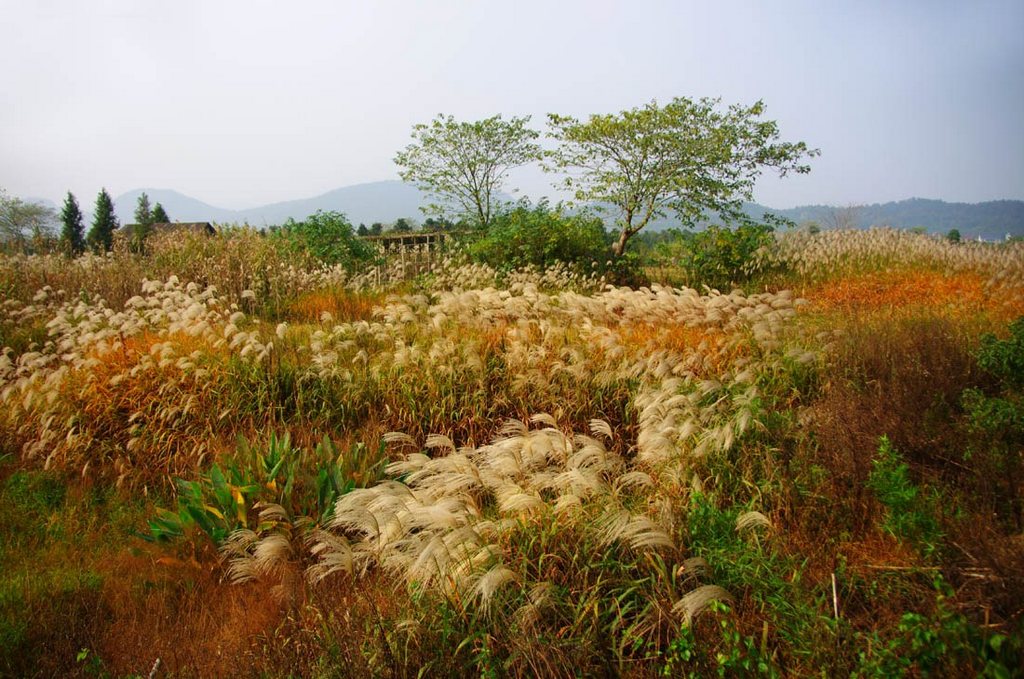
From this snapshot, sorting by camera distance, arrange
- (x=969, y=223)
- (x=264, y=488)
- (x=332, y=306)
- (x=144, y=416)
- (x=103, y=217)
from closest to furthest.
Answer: (x=264, y=488) → (x=144, y=416) → (x=332, y=306) → (x=969, y=223) → (x=103, y=217)

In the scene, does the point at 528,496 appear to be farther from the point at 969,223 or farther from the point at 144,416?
the point at 969,223

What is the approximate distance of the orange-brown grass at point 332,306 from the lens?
829cm

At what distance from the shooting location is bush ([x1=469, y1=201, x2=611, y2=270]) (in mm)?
12180

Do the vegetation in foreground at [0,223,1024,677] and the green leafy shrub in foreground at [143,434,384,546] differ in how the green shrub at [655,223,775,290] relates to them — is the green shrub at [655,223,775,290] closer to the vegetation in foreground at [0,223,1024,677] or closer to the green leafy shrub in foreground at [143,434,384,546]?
the vegetation in foreground at [0,223,1024,677]

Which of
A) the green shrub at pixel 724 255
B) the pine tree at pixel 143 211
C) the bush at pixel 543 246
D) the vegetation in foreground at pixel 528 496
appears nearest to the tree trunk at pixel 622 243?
the bush at pixel 543 246

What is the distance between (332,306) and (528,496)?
6628 millimetres

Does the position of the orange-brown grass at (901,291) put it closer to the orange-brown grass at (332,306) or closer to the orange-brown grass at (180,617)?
the orange-brown grass at (332,306)

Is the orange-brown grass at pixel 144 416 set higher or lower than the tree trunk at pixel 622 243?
lower

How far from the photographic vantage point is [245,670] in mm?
2230

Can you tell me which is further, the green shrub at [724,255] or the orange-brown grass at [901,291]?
the green shrub at [724,255]

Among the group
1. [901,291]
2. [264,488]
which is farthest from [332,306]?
[901,291]

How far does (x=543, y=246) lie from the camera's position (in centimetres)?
1230

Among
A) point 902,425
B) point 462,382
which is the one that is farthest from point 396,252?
point 902,425

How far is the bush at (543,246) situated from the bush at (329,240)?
315 centimetres
